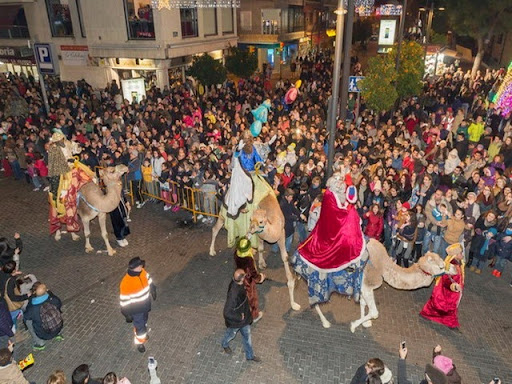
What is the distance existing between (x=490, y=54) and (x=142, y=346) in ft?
148

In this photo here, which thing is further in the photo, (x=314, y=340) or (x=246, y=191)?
(x=246, y=191)

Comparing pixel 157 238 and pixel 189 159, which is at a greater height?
pixel 189 159

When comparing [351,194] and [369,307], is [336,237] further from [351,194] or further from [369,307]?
[369,307]

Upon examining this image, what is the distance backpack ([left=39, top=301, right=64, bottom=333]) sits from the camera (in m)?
6.64

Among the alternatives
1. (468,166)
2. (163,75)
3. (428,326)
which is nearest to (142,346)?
(428,326)

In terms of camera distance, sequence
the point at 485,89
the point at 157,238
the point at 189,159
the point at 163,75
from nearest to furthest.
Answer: the point at 157,238 → the point at 189,159 → the point at 485,89 → the point at 163,75

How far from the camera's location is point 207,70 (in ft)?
72.3

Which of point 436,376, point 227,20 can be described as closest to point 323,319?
point 436,376

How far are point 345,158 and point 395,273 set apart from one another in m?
4.94

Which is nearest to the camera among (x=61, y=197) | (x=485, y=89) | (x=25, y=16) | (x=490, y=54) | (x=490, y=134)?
(x=61, y=197)

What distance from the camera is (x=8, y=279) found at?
267 inches

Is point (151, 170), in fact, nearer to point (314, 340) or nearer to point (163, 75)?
point (314, 340)

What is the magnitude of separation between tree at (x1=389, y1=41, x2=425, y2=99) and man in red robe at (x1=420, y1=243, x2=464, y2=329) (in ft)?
40.2

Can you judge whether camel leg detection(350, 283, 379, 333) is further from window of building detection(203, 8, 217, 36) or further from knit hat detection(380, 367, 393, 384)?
window of building detection(203, 8, 217, 36)
